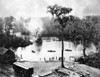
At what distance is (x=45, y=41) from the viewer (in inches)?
1054

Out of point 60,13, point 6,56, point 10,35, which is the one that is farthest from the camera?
point 10,35

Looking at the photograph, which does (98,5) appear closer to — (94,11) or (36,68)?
(94,11)

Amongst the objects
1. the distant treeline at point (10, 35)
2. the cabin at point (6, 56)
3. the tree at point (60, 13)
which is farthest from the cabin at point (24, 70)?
the distant treeline at point (10, 35)

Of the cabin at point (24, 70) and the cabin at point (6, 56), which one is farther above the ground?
the cabin at point (6, 56)

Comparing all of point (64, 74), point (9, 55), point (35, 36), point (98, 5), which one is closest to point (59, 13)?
point (98, 5)

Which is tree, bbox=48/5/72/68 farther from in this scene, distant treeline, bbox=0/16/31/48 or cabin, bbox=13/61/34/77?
distant treeline, bbox=0/16/31/48

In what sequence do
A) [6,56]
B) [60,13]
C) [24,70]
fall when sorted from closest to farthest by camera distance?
[24,70], [60,13], [6,56]

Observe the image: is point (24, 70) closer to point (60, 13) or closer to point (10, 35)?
point (60, 13)

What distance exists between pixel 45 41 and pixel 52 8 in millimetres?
17725

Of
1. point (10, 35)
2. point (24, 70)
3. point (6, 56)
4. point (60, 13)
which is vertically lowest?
point (24, 70)

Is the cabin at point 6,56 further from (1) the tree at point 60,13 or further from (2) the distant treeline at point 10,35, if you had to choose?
(2) the distant treeline at point 10,35

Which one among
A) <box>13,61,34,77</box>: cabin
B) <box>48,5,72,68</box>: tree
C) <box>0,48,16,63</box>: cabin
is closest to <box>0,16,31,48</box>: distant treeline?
<box>0,48,16,63</box>: cabin

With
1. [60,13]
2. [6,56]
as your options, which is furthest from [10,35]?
[60,13]

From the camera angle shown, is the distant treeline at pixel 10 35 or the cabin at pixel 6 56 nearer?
the cabin at pixel 6 56
